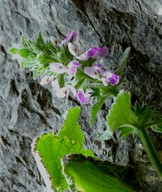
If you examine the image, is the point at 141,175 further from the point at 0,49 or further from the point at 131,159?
the point at 0,49

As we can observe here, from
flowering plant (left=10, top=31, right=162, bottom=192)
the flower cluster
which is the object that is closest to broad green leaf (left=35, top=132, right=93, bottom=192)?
flowering plant (left=10, top=31, right=162, bottom=192)

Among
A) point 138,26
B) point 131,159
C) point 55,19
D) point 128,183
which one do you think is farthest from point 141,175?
point 55,19

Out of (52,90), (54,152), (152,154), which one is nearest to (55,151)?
(54,152)

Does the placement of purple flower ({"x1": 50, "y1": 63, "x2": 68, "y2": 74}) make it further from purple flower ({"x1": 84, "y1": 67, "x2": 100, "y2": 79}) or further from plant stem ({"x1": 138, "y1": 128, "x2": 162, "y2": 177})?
plant stem ({"x1": 138, "y1": 128, "x2": 162, "y2": 177})

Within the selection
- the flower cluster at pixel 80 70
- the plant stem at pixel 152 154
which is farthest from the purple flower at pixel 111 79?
the plant stem at pixel 152 154

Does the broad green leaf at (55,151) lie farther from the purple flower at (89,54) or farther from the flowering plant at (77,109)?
the purple flower at (89,54)
